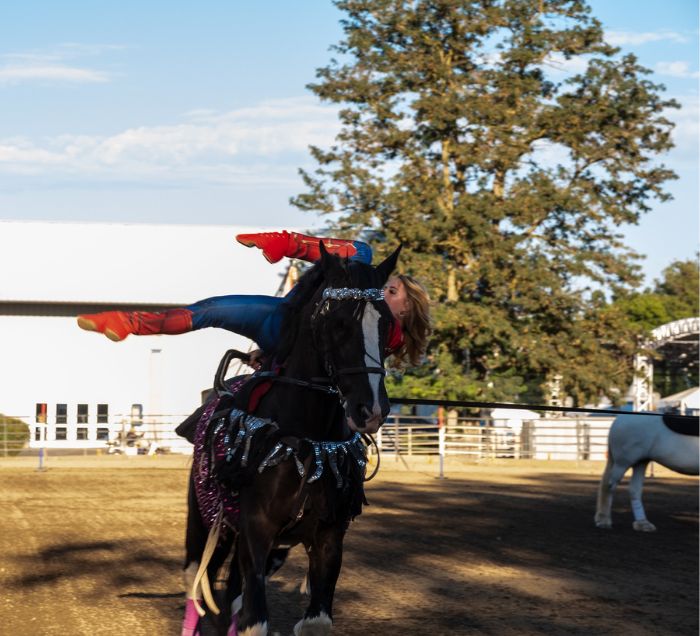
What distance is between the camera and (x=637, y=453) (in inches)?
628

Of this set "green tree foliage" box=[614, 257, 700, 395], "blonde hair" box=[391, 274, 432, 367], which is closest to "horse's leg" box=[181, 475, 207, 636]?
"blonde hair" box=[391, 274, 432, 367]

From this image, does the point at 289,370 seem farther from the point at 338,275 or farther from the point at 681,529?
the point at 681,529

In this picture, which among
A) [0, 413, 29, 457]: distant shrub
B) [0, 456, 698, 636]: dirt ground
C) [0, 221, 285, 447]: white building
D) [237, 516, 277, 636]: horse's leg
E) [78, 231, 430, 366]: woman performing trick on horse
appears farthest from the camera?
[0, 221, 285, 447]: white building

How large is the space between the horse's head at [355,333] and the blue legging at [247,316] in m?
0.71

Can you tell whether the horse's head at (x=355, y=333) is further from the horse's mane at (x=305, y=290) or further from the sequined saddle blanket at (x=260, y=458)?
the sequined saddle blanket at (x=260, y=458)

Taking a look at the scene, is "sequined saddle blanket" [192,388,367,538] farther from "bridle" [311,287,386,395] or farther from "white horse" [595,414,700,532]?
"white horse" [595,414,700,532]

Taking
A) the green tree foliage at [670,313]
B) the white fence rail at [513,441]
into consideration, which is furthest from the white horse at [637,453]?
the green tree foliage at [670,313]

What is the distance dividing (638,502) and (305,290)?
36.8ft

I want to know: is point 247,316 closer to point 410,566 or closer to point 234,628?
point 234,628

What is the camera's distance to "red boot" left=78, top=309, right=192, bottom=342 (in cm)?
606

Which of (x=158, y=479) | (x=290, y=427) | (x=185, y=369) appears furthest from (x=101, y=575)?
(x=185, y=369)

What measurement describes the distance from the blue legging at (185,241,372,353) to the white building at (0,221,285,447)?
33.4 meters

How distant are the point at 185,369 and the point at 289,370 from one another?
35582 mm

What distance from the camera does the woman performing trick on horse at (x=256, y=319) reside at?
6.03 metres
